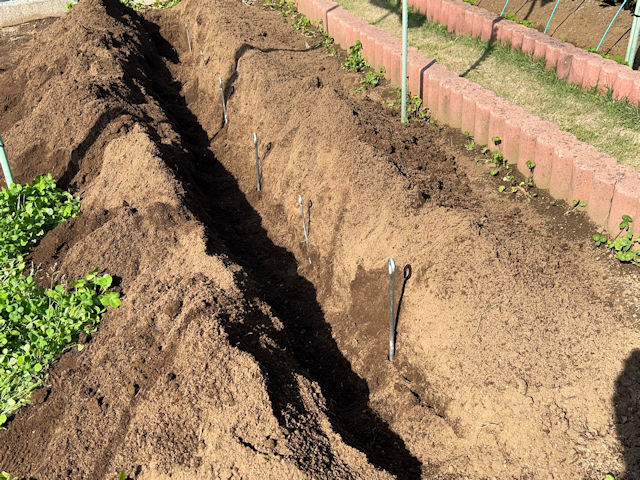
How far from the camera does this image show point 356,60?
27.2 ft

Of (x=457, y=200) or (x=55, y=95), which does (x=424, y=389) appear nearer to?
(x=457, y=200)

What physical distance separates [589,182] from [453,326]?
202 centimetres

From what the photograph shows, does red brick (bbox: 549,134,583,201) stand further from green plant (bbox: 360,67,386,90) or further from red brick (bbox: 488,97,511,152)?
green plant (bbox: 360,67,386,90)

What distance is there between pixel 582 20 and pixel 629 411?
639 cm

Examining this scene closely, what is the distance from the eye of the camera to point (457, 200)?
17.0 feet

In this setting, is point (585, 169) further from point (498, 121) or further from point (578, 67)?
point (578, 67)

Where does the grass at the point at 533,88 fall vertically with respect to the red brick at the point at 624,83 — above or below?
below

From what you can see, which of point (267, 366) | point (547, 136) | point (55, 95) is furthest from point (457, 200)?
point (55, 95)

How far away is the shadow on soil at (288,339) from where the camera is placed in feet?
11.1

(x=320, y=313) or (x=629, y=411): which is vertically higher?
(x=629, y=411)

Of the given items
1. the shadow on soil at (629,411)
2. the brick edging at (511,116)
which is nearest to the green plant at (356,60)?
the brick edging at (511,116)

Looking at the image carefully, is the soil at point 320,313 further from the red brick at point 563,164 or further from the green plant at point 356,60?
the green plant at point 356,60

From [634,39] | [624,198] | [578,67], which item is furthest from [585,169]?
[634,39]

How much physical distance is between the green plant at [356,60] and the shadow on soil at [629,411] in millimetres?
5736
